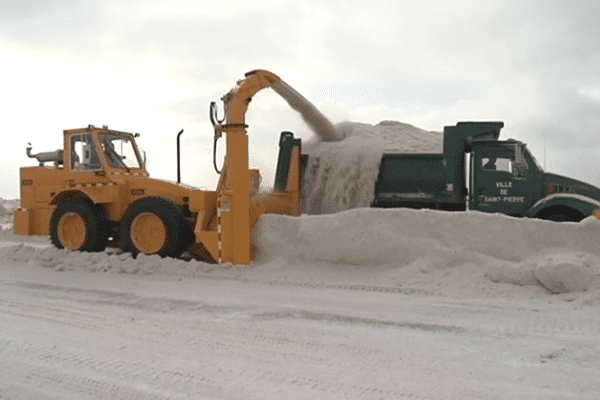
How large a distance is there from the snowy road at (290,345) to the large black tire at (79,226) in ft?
8.55

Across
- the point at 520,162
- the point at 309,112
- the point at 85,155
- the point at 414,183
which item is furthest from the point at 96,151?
the point at 520,162

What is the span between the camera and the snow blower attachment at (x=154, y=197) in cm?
803

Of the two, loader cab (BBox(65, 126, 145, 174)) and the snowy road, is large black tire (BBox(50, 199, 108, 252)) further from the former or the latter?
the snowy road

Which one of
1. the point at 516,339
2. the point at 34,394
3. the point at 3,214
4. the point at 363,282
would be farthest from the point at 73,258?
the point at 3,214

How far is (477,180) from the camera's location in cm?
911

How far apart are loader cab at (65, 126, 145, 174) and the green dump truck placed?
5.01 metres

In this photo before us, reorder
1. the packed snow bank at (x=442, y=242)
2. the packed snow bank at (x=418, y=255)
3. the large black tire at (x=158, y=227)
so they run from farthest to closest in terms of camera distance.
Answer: the large black tire at (x=158, y=227) → the packed snow bank at (x=442, y=242) → the packed snow bank at (x=418, y=255)

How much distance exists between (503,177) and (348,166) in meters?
2.80

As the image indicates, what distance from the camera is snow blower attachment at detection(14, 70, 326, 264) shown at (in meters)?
8.03

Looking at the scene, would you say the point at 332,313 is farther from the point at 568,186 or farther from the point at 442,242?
the point at 568,186

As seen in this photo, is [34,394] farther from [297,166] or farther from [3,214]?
[3,214]

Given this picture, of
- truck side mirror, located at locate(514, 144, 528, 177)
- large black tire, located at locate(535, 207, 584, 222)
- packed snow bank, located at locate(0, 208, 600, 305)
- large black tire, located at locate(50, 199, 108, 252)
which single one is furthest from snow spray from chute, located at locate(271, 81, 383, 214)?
large black tire, located at locate(50, 199, 108, 252)

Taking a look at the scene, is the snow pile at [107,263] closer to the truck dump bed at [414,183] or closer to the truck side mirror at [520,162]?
the truck dump bed at [414,183]

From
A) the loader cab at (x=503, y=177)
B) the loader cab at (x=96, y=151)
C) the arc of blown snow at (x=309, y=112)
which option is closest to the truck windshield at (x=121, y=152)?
the loader cab at (x=96, y=151)
